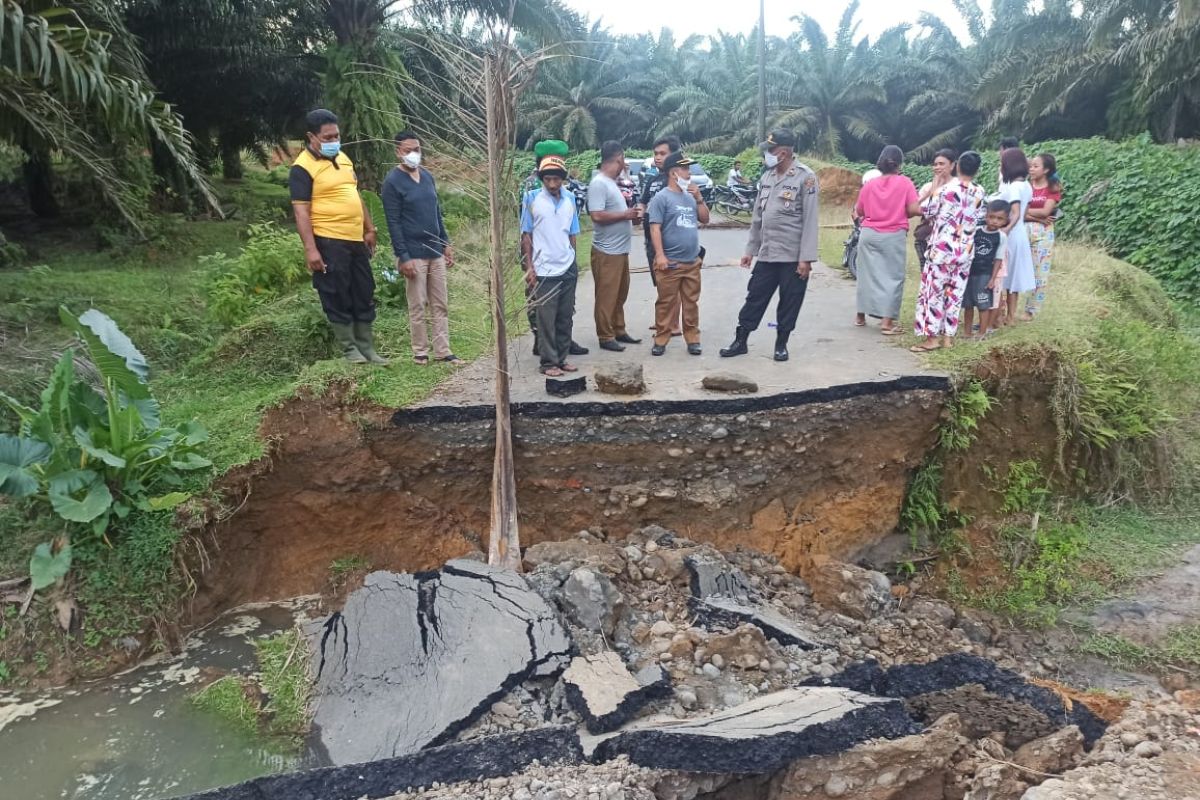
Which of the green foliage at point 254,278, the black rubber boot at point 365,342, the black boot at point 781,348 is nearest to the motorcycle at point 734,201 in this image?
the green foliage at point 254,278

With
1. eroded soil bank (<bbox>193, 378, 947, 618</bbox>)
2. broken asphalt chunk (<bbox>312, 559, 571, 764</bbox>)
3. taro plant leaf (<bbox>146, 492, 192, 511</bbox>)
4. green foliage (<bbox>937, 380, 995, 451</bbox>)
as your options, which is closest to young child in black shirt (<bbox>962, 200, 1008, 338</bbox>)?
green foliage (<bbox>937, 380, 995, 451</bbox>)

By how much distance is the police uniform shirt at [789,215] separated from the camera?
5930mm

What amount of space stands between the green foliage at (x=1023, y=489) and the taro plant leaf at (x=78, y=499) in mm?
6222

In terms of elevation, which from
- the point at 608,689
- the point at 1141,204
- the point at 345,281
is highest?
the point at 1141,204

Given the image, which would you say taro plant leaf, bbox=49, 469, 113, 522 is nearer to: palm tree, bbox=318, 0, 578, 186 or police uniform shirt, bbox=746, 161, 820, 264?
police uniform shirt, bbox=746, 161, 820, 264

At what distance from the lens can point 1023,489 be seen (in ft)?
19.8

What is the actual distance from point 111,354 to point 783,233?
15.3ft

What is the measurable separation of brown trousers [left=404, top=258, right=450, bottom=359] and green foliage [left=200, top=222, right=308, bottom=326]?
2.51 metres

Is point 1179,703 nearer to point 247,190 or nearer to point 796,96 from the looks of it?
point 247,190

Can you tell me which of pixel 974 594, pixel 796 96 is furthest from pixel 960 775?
pixel 796 96

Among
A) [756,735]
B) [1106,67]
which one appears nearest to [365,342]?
[756,735]

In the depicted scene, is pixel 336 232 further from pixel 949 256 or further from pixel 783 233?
pixel 949 256

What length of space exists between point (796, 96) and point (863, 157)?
126 inches

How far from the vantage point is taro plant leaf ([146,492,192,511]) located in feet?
15.0
